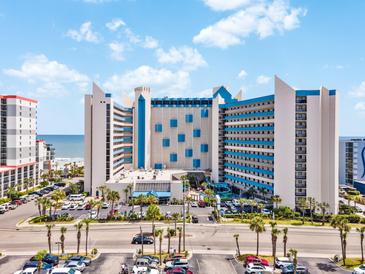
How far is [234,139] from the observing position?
106 metres

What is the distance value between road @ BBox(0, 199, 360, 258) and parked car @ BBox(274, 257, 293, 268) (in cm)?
528

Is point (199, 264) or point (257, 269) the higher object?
point (257, 269)

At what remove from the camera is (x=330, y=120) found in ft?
262

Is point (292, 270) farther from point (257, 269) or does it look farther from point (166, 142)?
point (166, 142)

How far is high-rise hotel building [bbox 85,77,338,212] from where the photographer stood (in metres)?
80.1

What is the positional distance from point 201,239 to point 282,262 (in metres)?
16.6

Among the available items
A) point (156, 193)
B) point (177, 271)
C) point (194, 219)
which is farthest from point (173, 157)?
point (177, 271)

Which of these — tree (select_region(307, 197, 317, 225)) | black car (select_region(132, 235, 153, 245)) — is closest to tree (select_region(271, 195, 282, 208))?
tree (select_region(307, 197, 317, 225))

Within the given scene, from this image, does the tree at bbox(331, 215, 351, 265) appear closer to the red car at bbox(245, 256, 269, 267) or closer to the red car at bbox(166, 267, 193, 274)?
the red car at bbox(245, 256, 269, 267)

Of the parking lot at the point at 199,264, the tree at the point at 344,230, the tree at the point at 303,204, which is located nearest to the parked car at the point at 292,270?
the parking lot at the point at 199,264

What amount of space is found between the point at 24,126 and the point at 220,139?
Result: 67.0 metres

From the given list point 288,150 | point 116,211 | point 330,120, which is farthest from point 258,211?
point 116,211

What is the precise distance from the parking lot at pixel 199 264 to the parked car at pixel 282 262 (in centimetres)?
309

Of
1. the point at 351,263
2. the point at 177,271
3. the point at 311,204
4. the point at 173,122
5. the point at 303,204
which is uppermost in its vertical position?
the point at 173,122
